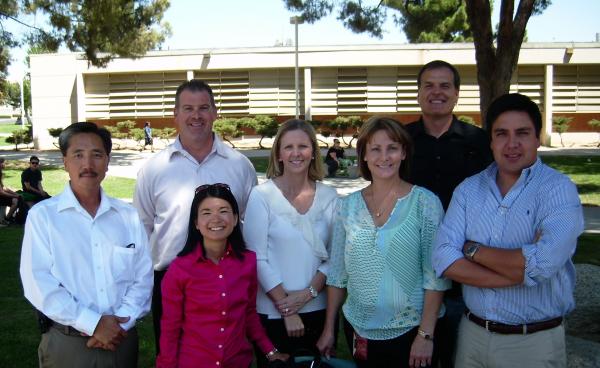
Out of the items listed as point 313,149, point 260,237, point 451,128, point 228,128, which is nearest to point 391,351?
point 260,237

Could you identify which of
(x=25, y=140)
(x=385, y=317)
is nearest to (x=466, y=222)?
(x=385, y=317)

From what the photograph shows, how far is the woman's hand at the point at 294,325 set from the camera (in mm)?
3523

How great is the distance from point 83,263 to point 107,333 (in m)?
0.39

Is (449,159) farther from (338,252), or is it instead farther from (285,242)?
(285,242)

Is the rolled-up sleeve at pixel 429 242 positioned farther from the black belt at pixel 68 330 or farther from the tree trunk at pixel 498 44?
the tree trunk at pixel 498 44

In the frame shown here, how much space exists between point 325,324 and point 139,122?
A: 102 ft

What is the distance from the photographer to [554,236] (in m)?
2.77

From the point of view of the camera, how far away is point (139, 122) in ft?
108

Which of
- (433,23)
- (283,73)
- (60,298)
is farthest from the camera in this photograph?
(283,73)

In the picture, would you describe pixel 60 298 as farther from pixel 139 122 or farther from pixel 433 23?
pixel 139 122

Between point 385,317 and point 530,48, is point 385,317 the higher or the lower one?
the lower one

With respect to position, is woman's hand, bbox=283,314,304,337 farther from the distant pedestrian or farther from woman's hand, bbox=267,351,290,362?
the distant pedestrian

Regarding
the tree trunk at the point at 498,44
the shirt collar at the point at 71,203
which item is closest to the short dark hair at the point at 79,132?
the shirt collar at the point at 71,203

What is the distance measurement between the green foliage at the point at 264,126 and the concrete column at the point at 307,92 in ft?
6.34
